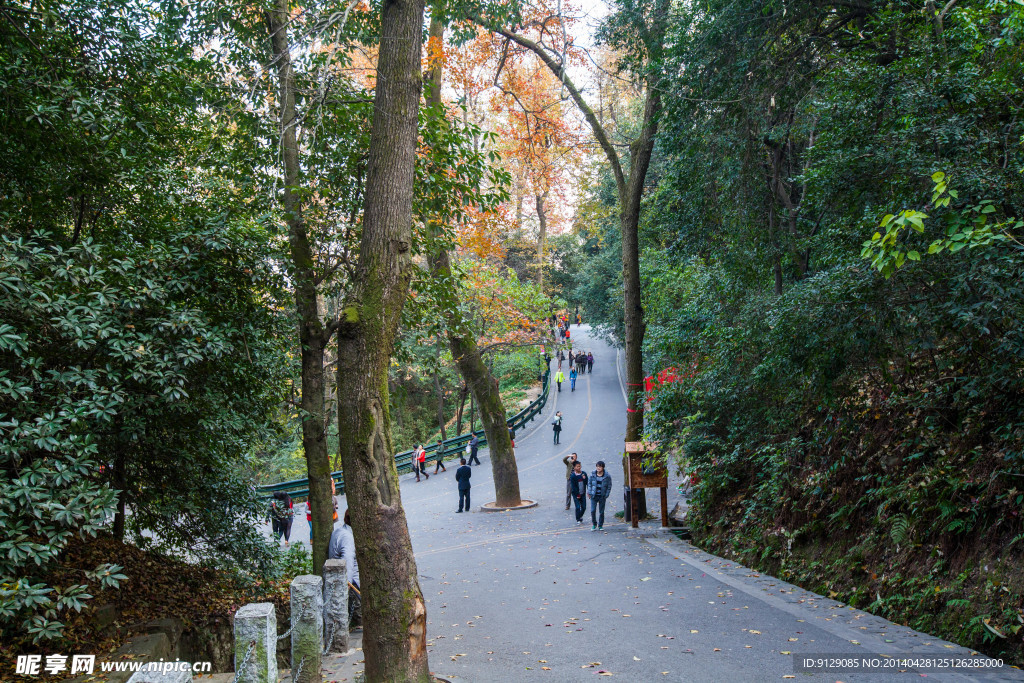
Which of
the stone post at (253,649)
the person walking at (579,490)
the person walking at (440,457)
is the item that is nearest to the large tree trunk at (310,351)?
the stone post at (253,649)

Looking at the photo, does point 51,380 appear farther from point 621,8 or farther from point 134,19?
point 621,8

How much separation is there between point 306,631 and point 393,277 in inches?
125

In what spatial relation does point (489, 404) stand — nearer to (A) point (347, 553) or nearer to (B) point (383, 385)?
(A) point (347, 553)

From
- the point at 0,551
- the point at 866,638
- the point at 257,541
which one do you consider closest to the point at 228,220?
the point at 0,551

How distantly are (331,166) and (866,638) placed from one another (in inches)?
315

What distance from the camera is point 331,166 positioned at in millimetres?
8758

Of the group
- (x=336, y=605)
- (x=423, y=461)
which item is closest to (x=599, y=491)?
(x=336, y=605)

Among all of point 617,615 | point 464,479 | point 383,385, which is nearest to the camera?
point 383,385

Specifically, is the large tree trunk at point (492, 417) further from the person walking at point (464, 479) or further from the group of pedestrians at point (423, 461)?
the group of pedestrians at point (423, 461)

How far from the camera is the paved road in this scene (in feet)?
19.9

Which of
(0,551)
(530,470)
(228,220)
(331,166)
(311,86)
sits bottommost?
(530,470)

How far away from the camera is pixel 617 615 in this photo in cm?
804

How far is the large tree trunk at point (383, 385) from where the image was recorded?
508 centimetres

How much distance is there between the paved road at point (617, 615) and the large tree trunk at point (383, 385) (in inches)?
56.7
